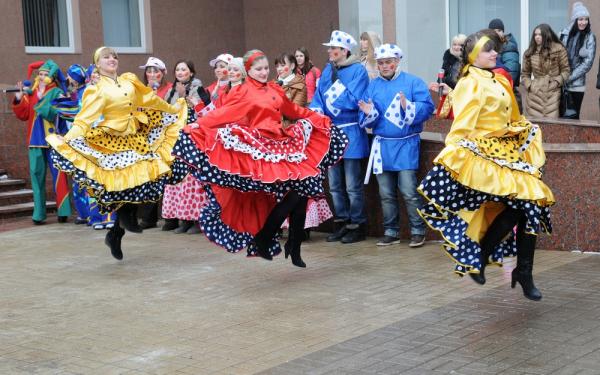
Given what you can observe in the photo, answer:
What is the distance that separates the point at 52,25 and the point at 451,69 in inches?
291

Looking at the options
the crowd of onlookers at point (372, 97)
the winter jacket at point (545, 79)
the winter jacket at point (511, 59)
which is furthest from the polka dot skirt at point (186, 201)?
the winter jacket at point (545, 79)

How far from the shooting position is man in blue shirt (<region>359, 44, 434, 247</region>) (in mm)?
9531

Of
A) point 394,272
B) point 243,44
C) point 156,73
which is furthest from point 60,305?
point 243,44

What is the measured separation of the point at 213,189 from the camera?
841cm

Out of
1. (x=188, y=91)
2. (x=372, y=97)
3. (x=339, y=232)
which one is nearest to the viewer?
(x=372, y=97)

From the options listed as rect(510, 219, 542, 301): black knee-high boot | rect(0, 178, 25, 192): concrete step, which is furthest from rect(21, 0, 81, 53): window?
rect(510, 219, 542, 301): black knee-high boot

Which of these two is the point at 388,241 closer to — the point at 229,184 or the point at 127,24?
the point at 229,184

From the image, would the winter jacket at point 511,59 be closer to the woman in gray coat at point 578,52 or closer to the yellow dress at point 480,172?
the woman in gray coat at point 578,52

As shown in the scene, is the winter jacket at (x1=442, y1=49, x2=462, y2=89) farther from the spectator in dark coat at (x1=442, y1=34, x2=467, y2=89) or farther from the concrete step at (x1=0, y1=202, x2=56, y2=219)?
the concrete step at (x1=0, y1=202, x2=56, y2=219)

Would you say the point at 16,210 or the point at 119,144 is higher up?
the point at 119,144

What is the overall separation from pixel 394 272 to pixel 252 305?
1.60m

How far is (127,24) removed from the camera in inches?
672

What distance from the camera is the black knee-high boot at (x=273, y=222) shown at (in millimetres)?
8250

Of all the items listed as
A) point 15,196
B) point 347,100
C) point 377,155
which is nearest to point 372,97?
point 347,100
